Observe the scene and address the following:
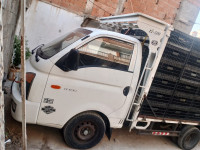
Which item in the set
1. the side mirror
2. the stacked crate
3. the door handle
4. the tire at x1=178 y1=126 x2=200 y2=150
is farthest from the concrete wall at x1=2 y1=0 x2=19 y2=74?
the tire at x1=178 y1=126 x2=200 y2=150

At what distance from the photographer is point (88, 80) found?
3148mm

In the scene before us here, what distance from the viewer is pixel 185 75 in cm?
383

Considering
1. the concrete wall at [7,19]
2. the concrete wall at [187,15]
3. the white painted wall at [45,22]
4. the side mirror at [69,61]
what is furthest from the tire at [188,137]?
the concrete wall at [187,15]

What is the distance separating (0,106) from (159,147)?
3.84 metres

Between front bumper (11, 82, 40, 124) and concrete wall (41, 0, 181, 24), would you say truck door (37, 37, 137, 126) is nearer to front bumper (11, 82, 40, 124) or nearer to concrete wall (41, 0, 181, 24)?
front bumper (11, 82, 40, 124)

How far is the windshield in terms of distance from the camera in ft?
10.4

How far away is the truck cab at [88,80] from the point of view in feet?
9.73

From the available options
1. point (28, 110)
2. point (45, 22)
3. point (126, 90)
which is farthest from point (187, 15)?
point (28, 110)

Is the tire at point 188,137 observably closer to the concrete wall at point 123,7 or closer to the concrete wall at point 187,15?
the concrete wall at point 123,7

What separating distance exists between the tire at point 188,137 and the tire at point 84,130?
2.15 meters

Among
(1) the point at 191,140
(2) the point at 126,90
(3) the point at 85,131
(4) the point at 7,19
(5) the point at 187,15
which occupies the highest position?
(5) the point at 187,15

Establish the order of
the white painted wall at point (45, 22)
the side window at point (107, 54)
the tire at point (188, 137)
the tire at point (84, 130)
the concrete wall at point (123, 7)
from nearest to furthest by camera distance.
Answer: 1. the side window at point (107, 54)
2. the tire at point (84, 130)
3. the tire at point (188, 137)
4. the white painted wall at point (45, 22)
5. the concrete wall at point (123, 7)

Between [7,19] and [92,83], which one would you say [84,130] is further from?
[7,19]

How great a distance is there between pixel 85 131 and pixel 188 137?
2.74 meters
